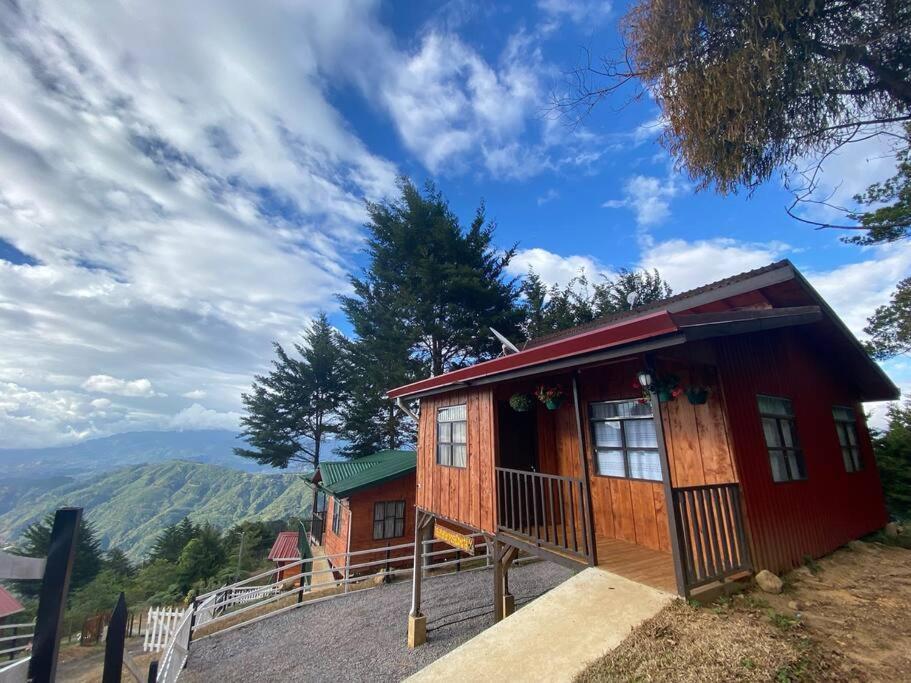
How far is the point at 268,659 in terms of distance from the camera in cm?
718

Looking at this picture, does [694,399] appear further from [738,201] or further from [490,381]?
[738,201]

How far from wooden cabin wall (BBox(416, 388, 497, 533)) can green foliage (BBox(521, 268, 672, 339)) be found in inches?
536

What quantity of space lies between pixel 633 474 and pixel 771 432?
1779 millimetres

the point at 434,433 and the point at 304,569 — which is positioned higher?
the point at 434,433

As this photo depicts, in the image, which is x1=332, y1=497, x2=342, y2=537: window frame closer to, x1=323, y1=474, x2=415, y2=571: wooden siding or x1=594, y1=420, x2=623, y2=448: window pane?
x1=323, y1=474, x2=415, y2=571: wooden siding

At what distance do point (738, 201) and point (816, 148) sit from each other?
0.92 m

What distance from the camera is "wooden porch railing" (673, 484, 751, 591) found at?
11.9ft

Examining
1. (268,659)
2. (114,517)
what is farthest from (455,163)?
(114,517)

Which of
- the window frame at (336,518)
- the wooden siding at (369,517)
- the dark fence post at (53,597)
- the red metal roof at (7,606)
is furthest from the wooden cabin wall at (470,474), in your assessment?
the red metal roof at (7,606)

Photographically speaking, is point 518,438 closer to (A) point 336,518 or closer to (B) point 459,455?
(B) point 459,455

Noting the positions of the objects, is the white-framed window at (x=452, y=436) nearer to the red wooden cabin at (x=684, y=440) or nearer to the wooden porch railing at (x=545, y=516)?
the red wooden cabin at (x=684, y=440)

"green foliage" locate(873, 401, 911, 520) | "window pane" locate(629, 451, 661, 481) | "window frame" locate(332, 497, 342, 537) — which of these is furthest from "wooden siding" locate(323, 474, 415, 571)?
"green foliage" locate(873, 401, 911, 520)

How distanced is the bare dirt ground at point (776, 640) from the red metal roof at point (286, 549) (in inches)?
757

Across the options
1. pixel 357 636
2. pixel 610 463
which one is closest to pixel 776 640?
pixel 610 463
